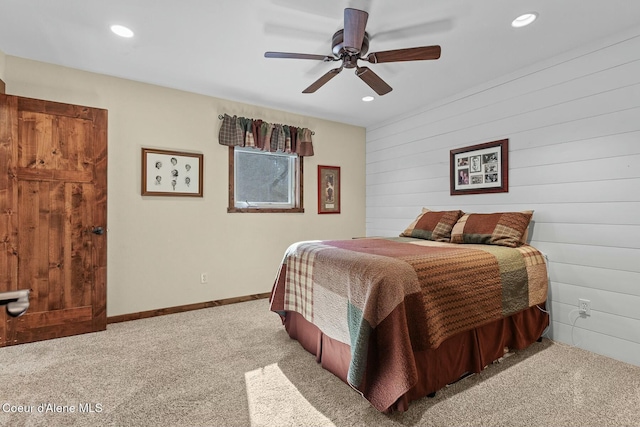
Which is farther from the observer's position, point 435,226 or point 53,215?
point 435,226

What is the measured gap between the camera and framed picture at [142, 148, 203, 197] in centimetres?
328

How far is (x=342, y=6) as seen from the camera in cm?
207

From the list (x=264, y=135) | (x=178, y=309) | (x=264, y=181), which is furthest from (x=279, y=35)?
(x=178, y=309)

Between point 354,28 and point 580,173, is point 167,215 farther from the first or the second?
point 580,173

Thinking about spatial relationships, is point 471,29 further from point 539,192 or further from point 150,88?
point 150,88

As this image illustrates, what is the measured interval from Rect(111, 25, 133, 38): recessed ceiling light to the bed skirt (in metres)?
2.56

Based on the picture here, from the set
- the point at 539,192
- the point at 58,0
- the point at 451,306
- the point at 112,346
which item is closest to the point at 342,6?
the point at 58,0

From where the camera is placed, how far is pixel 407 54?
213cm

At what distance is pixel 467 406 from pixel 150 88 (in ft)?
12.7

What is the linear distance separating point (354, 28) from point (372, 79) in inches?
21.5

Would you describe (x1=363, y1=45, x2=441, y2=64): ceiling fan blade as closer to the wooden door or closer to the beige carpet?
the beige carpet

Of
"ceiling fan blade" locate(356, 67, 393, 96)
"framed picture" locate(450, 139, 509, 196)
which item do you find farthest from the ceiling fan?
"framed picture" locate(450, 139, 509, 196)

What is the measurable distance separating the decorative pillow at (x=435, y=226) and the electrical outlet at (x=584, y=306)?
3.65 feet

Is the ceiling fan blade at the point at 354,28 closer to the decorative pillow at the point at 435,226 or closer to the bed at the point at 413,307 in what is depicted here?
the bed at the point at 413,307
